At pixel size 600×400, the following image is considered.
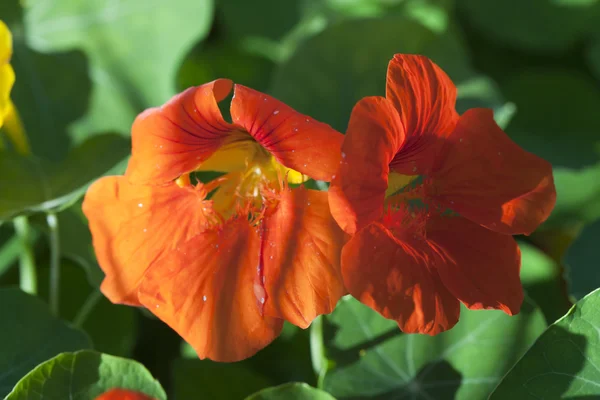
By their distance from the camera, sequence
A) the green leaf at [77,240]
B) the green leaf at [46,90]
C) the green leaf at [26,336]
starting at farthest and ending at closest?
the green leaf at [46,90], the green leaf at [77,240], the green leaf at [26,336]

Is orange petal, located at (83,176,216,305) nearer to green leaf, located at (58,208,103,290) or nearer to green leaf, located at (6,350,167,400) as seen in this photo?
green leaf, located at (6,350,167,400)

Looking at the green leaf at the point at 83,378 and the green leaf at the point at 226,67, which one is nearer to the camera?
the green leaf at the point at 83,378

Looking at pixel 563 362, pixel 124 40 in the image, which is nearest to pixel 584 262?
pixel 563 362

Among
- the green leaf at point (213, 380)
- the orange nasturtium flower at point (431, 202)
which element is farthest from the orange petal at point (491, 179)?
the green leaf at point (213, 380)

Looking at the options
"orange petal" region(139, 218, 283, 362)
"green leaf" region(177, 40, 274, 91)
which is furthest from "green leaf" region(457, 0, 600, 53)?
"orange petal" region(139, 218, 283, 362)

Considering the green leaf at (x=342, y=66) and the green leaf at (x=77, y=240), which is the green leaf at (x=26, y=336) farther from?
the green leaf at (x=342, y=66)

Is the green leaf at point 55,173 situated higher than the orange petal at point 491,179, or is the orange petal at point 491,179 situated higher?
the orange petal at point 491,179
